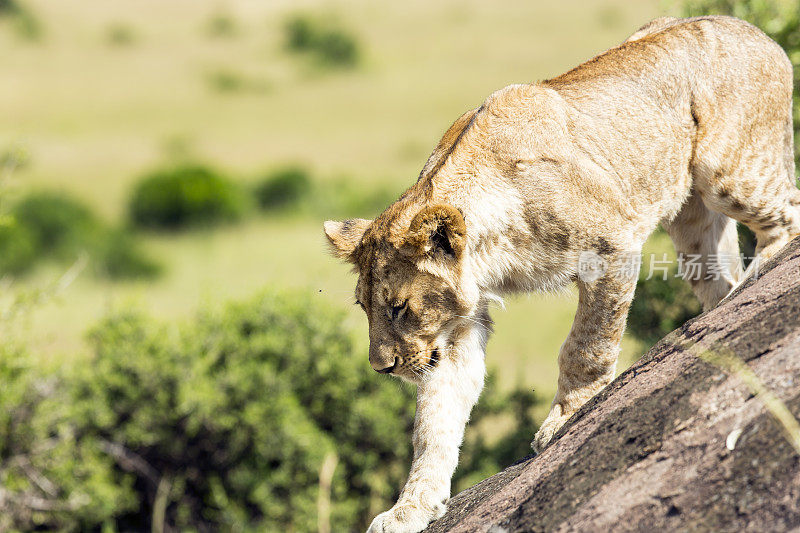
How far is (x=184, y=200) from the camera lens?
3081 centimetres

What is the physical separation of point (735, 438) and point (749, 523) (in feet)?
1.19

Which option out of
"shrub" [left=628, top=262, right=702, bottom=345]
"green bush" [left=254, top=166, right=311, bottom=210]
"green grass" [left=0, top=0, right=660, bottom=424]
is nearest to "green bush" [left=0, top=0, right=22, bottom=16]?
"green grass" [left=0, top=0, right=660, bottom=424]

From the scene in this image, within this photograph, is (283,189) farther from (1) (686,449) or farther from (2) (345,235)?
(1) (686,449)

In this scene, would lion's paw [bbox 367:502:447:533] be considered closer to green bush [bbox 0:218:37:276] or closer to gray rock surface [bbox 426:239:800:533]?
gray rock surface [bbox 426:239:800:533]

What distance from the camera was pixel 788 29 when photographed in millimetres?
7293

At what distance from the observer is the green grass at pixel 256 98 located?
26750 mm

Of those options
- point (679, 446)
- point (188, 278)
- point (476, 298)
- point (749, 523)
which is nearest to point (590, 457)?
point (679, 446)

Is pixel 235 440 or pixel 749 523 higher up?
pixel 749 523

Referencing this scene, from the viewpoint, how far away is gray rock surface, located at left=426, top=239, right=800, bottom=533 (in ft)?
9.22

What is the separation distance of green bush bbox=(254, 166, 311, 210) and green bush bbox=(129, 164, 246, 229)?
1.89 m

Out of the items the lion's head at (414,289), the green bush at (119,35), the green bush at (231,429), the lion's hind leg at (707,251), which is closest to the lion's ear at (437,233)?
the lion's head at (414,289)

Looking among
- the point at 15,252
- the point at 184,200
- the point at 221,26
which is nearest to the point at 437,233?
the point at 15,252

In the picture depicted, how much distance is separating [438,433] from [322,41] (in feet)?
160

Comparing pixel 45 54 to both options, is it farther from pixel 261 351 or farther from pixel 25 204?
pixel 261 351
